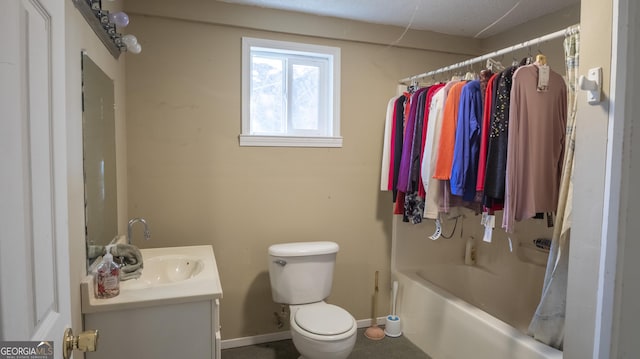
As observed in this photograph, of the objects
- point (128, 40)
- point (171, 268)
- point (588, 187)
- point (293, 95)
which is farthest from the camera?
point (293, 95)

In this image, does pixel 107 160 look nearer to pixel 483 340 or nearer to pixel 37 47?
pixel 37 47

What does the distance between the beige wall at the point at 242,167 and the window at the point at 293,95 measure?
0.07 metres

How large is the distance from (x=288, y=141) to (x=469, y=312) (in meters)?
1.58

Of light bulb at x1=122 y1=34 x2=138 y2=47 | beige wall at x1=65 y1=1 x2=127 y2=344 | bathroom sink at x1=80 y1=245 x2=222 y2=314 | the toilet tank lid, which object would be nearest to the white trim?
bathroom sink at x1=80 y1=245 x2=222 y2=314

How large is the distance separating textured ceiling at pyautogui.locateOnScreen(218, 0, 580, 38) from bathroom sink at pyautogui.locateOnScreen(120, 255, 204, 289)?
1.64m

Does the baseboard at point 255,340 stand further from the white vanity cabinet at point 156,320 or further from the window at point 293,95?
the window at point 293,95

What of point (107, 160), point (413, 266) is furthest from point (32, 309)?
point (413, 266)

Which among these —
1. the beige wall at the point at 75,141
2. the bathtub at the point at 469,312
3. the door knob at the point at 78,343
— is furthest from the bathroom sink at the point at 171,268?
the bathtub at the point at 469,312

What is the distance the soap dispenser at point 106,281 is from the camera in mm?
1473

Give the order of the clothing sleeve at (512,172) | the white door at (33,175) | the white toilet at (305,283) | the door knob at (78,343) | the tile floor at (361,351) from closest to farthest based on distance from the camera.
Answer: the white door at (33,175) → the door knob at (78,343) → the clothing sleeve at (512,172) → the white toilet at (305,283) → the tile floor at (361,351)

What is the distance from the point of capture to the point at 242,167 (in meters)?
2.57

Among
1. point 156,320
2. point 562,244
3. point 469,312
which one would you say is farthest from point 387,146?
point 156,320

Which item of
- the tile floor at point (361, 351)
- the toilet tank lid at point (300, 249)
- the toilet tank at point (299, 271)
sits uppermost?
the toilet tank lid at point (300, 249)

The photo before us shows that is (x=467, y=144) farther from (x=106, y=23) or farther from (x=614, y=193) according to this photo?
(x=106, y=23)
